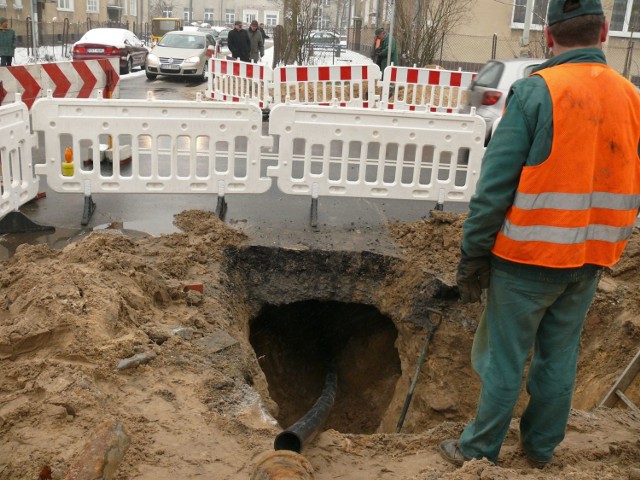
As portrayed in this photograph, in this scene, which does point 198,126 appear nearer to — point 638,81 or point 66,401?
point 66,401

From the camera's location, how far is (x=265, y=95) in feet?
50.2

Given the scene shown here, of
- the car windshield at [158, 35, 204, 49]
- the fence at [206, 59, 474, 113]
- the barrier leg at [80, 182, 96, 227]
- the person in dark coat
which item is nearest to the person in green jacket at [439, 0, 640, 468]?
the barrier leg at [80, 182, 96, 227]

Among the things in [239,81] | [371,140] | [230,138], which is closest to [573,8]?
[371,140]

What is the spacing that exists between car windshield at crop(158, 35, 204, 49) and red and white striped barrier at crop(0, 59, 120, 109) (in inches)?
524

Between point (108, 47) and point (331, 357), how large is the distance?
22316mm

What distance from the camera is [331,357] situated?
26.8 feet

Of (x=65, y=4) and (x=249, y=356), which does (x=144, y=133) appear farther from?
(x=65, y=4)

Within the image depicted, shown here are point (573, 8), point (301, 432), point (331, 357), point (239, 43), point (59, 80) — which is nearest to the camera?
point (573, 8)

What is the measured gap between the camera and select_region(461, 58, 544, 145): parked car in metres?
11.4

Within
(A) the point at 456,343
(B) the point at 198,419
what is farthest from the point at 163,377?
(A) the point at 456,343

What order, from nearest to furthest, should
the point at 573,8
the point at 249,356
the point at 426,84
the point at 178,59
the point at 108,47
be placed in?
the point at 573,8 → the point at 249,356 → the point at 426,84 → the point at 178,59 → the point at 108,47

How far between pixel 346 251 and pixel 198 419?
125 inches

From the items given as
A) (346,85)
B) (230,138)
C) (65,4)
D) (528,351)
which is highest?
(65,4)

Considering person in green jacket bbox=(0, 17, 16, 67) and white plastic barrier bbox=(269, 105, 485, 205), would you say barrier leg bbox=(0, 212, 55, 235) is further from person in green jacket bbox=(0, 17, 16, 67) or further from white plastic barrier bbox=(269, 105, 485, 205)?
person in green jacket bbox=(0, 17, 16, 67)
